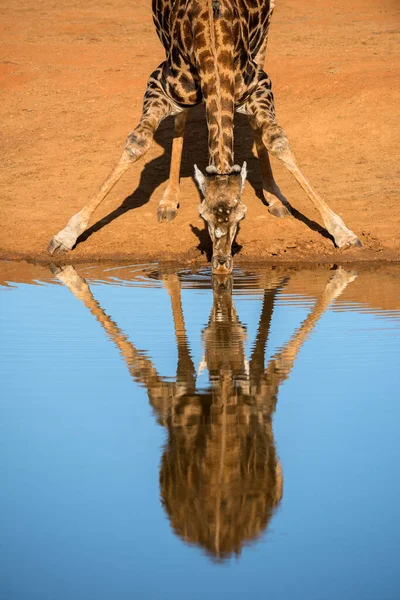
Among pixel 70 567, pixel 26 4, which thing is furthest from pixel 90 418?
pixel 26 4

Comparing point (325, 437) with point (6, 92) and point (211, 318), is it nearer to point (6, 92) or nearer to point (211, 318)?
point (211, 318)

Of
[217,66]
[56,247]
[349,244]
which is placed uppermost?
[217,66]

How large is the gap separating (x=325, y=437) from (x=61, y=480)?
1.26 m

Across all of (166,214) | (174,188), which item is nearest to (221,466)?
(166,214)

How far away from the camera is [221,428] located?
522 cm

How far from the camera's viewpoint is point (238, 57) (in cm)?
1058

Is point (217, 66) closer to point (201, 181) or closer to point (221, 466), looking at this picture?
point (201, 181)

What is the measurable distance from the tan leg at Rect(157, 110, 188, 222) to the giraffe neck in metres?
1.91

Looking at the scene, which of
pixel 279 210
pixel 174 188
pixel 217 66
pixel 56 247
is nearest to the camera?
pixel 217 66

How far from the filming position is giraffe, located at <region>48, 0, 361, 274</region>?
31.3ft

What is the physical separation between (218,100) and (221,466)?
6.04 meters

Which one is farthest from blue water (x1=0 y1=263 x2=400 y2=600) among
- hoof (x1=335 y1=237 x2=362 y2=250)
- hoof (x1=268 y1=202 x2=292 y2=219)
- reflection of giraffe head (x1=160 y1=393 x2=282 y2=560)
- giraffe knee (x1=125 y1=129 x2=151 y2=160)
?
hoof (x1=268 y1=202 x2=292 y2=219)

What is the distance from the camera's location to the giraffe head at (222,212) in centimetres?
942

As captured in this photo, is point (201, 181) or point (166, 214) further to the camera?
point (166, 214)
